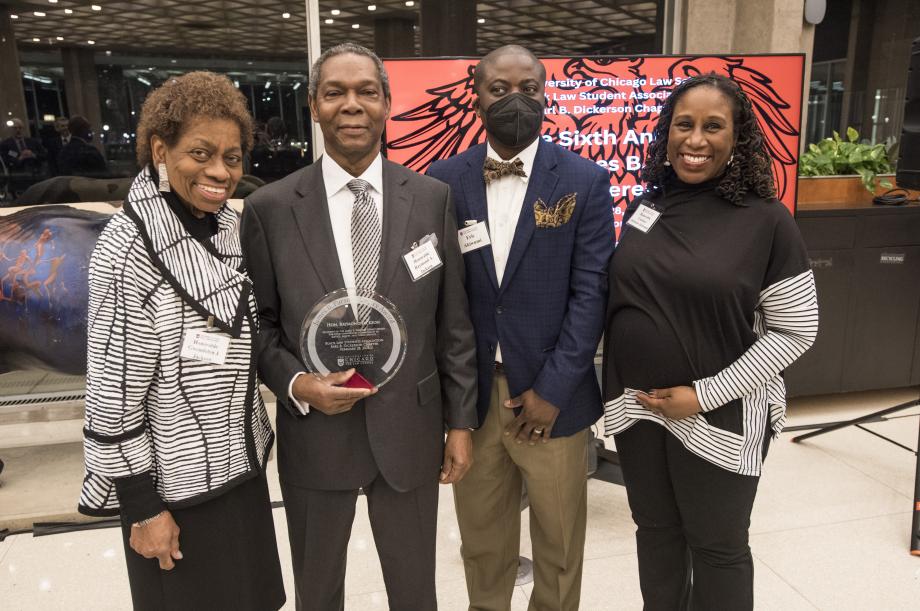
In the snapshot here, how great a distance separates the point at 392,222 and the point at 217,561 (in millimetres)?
845

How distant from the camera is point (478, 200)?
5.69ft

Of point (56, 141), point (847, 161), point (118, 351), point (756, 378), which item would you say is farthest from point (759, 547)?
point (56, 141)

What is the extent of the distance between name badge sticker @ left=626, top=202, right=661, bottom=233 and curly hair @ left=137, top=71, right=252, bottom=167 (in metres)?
0.99

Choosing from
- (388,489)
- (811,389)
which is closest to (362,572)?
(388,489)

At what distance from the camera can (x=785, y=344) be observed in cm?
157

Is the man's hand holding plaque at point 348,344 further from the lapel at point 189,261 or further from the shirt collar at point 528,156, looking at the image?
the shirt collar at point 528,156

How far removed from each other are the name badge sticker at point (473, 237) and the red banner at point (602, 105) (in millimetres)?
1330

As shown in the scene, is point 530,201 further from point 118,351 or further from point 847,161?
point 847,161

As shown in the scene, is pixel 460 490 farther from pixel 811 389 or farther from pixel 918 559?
pixel 811 389

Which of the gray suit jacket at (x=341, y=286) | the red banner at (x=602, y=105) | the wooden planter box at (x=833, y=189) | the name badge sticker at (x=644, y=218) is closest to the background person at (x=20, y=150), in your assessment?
the red banner at (x=602, y=105)

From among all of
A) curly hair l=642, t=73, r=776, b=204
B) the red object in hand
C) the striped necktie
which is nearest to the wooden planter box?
curly hair l=642, t=73, r=776, b=204

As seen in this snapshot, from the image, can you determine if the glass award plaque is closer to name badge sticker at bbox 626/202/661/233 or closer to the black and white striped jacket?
the black and white striped jacket

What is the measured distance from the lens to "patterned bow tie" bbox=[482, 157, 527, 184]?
172 centimetres

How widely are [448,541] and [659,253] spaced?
5.46 feet
